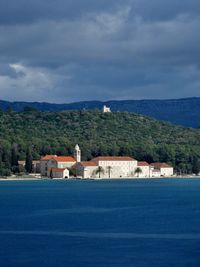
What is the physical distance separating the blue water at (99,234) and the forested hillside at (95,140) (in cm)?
7320

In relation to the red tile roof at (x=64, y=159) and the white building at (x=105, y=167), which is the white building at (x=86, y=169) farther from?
the red tile roof at (x=64, y=159)

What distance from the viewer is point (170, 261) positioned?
127 ft

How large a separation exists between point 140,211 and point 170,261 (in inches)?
1115

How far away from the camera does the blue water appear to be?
3962 centimetres

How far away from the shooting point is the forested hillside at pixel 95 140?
156500 millimetres

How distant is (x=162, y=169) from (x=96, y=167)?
49.5 ft

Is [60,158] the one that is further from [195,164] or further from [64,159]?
[195,164]

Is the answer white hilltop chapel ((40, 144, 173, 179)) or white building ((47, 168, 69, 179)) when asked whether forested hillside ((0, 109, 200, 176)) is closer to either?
white hilltop chapel ((40, 144, 173, 179))

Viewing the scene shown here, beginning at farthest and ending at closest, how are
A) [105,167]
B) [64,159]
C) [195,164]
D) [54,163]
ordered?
[195,164] → [105,167] → [64,159] → [54,163]

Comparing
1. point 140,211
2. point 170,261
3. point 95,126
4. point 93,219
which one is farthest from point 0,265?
point 95,126

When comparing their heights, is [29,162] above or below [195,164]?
below

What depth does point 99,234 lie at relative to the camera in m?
49.2

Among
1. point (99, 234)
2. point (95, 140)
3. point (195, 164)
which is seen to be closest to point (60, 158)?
point (95, 140)

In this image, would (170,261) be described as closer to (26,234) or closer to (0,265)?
(0,265)
